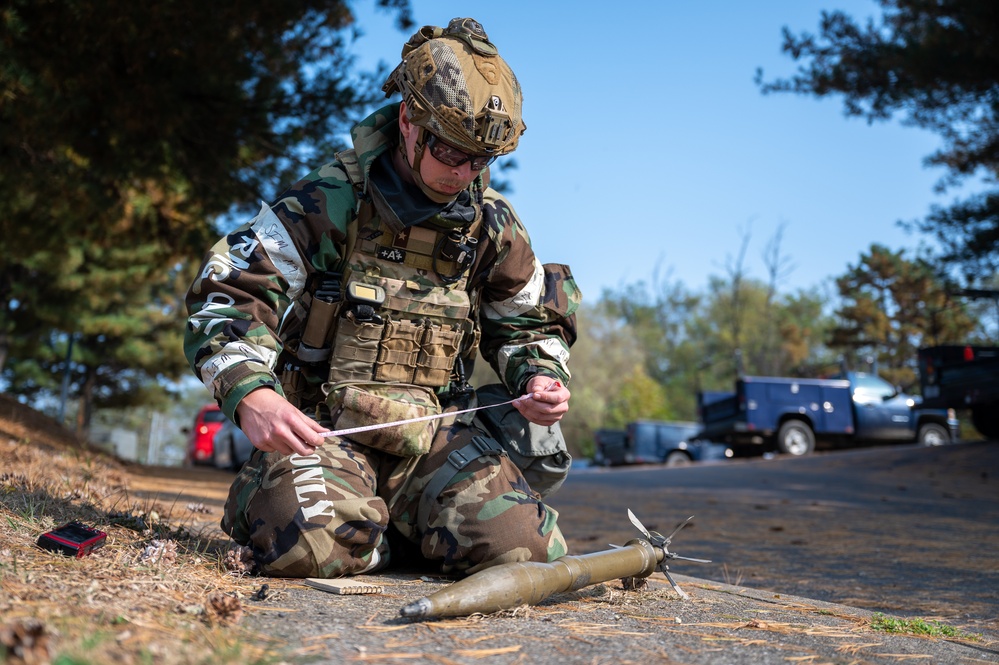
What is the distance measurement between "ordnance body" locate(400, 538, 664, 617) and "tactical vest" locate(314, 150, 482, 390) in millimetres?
960

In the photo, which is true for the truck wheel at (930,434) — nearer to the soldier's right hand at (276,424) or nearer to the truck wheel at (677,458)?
the truck wheel at (677,458)

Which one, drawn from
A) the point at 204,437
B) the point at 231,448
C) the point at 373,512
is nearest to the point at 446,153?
the point at 373,512

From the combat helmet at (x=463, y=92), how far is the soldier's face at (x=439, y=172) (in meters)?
0.04

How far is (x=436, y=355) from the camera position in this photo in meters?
3.22

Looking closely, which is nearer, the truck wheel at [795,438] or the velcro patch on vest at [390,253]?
the velcro patch on vest at [390,253]

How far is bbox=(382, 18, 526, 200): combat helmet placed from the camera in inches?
111

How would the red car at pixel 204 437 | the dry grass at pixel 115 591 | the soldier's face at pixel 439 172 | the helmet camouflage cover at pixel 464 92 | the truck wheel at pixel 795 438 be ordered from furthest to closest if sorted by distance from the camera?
the red car at pixel 204 437, the truck wheel at pixel 795 438, the soldier's face at pixel 439 172, the helmet camouflage cover at pixel 464 92, the dry grass at pixel 115 591

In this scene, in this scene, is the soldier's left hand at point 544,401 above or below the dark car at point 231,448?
above

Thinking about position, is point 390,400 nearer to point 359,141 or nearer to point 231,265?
point 231,265

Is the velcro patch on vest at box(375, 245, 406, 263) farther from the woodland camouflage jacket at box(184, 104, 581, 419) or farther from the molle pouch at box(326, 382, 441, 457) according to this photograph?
the molle pouch at box(326, 382, 441, 457)

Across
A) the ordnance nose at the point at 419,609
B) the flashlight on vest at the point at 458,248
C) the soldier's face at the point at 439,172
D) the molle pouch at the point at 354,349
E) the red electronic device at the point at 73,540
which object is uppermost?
the soldier's face at the point at 439,172

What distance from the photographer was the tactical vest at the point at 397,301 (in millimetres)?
3045

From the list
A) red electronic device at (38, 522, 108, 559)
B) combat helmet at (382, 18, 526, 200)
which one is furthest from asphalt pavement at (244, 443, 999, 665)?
combat helmet at (382, 18, 526, 200)

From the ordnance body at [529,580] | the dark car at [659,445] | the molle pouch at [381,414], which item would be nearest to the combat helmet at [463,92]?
the molle pouch at [381,414]
